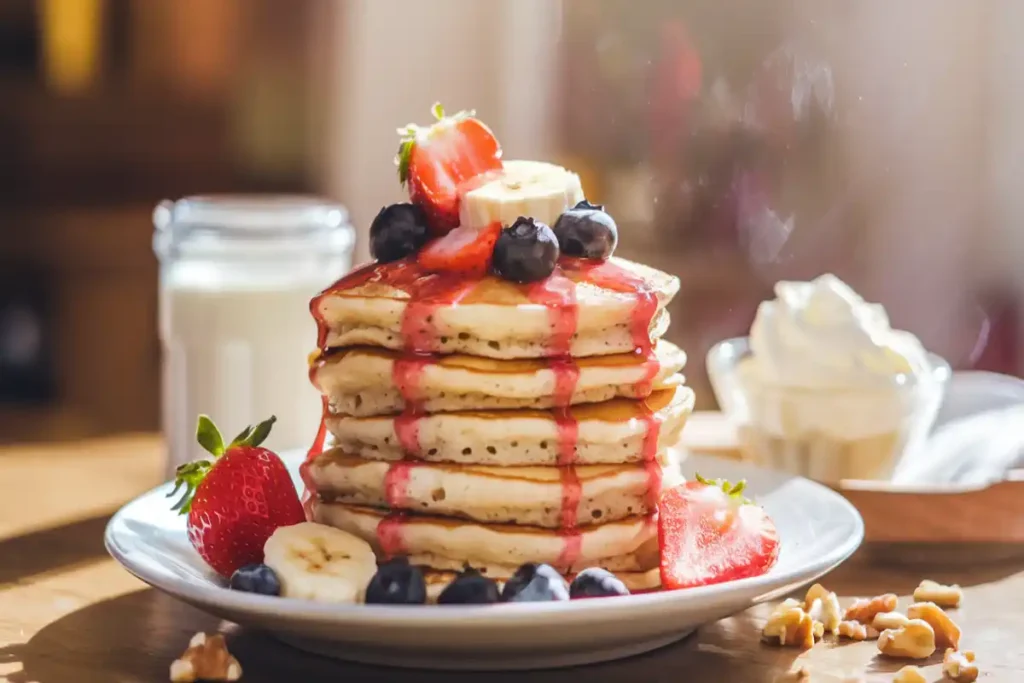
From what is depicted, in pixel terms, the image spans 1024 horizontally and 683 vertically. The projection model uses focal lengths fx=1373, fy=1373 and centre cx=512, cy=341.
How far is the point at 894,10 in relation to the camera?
12.4 ft

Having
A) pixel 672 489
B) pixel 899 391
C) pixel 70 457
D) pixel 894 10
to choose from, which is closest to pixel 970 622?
pixel 672 489

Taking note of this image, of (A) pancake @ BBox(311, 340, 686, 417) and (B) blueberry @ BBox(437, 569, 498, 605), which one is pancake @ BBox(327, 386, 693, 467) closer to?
(A) pancake @ BBox(311, 340, 686, 417)

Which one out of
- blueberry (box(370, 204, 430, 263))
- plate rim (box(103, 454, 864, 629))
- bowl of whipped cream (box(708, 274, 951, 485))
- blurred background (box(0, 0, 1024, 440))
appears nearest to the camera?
plate rim (box(103, 454, 864, 629))

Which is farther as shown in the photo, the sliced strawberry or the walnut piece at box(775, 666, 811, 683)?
the sliced strawberry

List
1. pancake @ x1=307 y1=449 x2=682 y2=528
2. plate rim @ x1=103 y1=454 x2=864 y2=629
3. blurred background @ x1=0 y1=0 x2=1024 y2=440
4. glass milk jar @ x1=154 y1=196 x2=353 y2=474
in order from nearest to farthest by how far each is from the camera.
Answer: plate rim @ x1=103 y1=454 x2=864 y2=629 → pancake @ x1=307 y1=449 x2=682 y2=528 → glass milk jar @ x1=154 y1=196 x2=353 y2=474 → blurred background @ x1=0 y1=0 x2=1024 y2=440

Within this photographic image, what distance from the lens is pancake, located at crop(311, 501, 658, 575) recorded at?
3.97 ft

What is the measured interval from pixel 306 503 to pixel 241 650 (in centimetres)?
21

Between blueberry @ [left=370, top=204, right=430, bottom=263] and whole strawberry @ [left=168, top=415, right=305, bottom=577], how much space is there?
0.65 ft

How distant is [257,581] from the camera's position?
1148 mm

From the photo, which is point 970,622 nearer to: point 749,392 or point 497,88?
point 749,392

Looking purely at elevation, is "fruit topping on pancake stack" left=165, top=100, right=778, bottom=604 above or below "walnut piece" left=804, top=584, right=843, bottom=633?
above

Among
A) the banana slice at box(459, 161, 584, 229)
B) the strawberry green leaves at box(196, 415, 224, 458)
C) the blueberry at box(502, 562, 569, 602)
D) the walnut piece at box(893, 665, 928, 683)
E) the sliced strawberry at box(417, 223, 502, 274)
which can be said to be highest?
the banana slice at box(459, 161, 584, 229)

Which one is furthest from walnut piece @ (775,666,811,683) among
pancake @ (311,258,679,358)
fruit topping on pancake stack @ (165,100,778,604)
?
pancake @ (311,258,679,358)

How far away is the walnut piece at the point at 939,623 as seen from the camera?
3.98 feet
